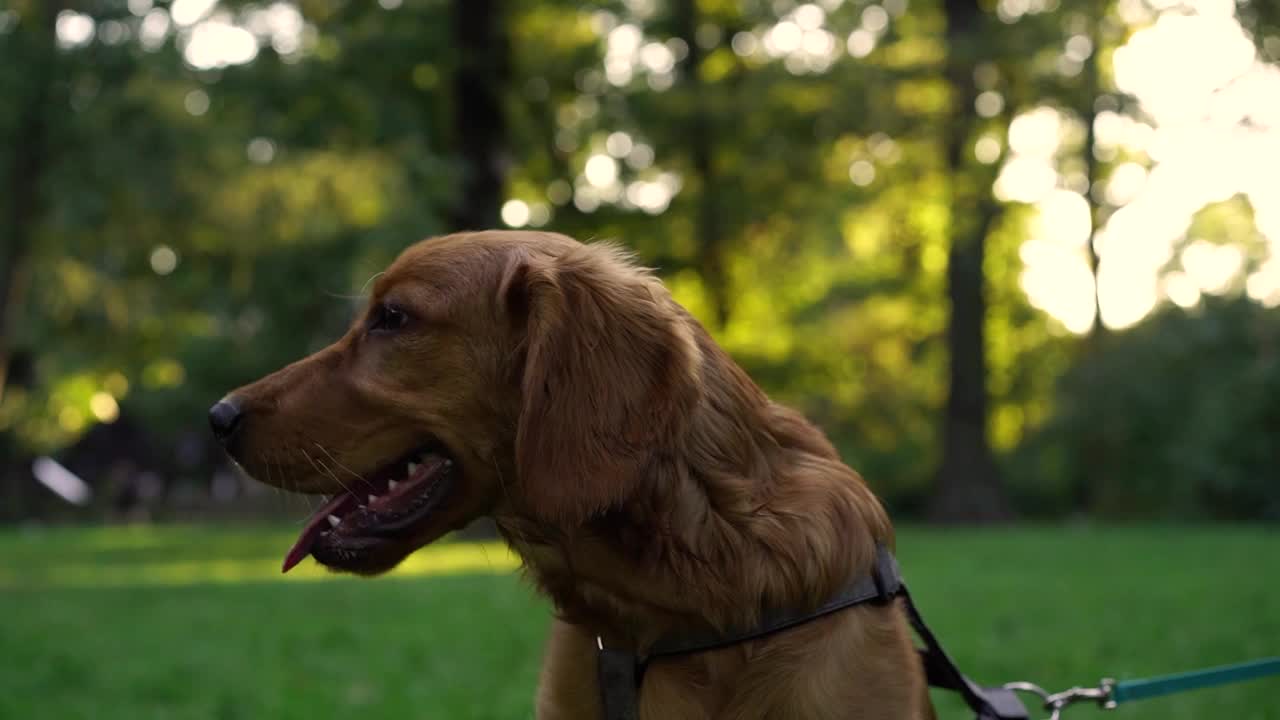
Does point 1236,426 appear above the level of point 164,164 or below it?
below

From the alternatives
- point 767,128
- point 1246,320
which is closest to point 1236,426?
point 1246,320

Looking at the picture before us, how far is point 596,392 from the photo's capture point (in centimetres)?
308

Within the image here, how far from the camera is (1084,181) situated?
3459cm

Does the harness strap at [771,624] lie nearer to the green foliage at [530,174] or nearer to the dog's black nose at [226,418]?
the dog's black nose at [226,418]

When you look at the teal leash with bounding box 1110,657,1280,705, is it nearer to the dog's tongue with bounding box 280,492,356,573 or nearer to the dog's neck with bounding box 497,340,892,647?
the dog's neck with bounding box 497,340,892,647

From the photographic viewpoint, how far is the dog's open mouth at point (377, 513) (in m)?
3.31

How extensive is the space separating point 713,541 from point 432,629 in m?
7.76

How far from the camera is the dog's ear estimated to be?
9.95 feet

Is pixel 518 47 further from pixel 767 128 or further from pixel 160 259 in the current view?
pixel 160 259

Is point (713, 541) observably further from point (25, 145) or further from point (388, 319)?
point (25, 145)

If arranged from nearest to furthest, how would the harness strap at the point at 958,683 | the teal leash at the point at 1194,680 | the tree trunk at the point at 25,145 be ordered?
the harness strap at the point at 958,683 < the teal leash at the point at 1194,680 < the tree trunk at the point at 25,145

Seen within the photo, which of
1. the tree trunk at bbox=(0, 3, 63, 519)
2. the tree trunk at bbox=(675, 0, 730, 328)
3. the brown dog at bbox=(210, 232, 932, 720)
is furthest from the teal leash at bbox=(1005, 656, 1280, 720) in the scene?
the tree trunk at bbox=(675, 0, 730, 328)

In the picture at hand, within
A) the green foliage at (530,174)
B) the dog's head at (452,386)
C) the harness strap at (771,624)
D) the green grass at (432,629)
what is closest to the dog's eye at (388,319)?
the dog's head at (452,386)

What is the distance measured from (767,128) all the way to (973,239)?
370 cm
